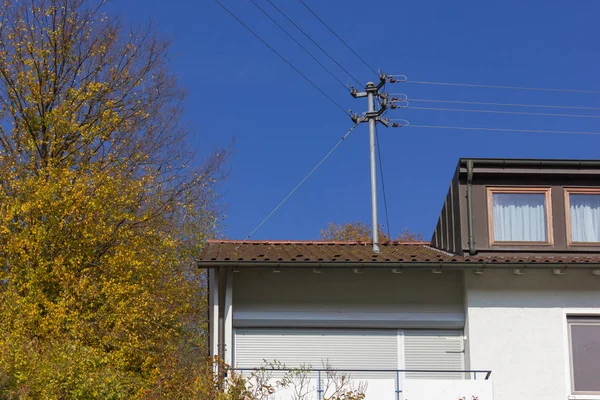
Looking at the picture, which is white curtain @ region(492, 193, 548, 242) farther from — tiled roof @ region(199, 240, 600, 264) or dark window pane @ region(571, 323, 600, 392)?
dark window pane @ region(571, 323, 600, 392)

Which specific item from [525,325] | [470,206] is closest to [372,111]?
[470,206]

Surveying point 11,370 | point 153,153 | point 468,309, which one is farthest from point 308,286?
point 153,153

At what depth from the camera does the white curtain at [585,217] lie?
1825 centimetres

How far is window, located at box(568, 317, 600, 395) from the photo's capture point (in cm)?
1673

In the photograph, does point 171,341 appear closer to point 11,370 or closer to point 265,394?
point 11,370

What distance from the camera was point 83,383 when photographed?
53.4 feet

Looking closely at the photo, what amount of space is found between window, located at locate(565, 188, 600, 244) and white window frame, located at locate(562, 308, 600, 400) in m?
1.69

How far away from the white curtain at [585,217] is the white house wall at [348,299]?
8.71 ft

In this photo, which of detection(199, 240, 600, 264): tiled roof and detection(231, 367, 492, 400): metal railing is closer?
detection(231, 367, 492, 400): metal railing

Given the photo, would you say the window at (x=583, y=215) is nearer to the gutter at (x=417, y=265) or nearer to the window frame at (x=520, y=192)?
the window frame at (x=520, y=192)

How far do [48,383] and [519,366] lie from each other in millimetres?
8361

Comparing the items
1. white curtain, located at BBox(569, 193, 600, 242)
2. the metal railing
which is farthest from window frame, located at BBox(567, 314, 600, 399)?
white curtain, located at BBox(569, 193, 600, 242)

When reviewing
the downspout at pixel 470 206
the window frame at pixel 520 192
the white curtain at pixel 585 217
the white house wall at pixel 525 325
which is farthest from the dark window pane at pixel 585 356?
the downspout at pixel 470 206

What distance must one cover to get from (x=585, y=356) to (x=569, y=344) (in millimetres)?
355
